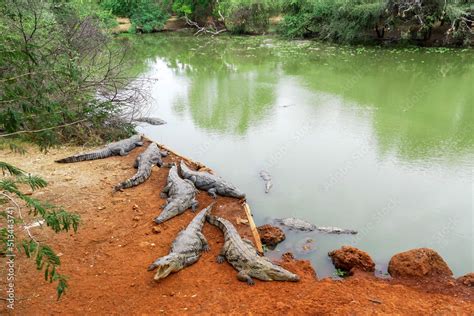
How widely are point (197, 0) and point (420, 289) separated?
1045 inches

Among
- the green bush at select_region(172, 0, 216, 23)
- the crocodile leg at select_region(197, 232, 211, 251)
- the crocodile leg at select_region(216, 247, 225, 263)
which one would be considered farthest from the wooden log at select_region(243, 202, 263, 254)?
the green bush at select_region(172, 0, 216, 23)

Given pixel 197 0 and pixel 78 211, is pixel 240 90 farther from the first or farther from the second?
pixel 197 0

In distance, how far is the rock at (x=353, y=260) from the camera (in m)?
4.79

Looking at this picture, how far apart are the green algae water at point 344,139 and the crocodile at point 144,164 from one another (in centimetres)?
98

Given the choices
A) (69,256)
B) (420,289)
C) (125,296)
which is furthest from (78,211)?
(420,289)

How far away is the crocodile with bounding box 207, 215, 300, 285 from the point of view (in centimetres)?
438

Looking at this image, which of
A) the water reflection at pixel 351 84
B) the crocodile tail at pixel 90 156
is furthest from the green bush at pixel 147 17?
the crocodile tail at pixel 90 156

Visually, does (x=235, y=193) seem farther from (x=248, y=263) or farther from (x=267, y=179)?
(x=248, y=263)

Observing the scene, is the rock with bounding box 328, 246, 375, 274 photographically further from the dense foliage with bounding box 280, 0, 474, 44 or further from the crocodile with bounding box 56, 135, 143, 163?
the dense foliage with bounding box 280, 0, 474, 44

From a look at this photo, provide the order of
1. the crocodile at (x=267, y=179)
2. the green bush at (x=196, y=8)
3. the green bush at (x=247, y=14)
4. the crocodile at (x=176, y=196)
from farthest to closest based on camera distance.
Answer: the green bush at (x=196, y=8)
the green bush at (x=247, y=14)
the crocodile at (x=267, y=179)
the crocodile at (x=176, y=196)

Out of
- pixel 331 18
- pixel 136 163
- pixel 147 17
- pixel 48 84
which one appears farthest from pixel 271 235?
pixel 147 17

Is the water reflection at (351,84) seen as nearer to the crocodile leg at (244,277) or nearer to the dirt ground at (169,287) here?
the dirt ground at (169,287)

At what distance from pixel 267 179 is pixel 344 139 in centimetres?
258

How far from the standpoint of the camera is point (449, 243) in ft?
17.8
